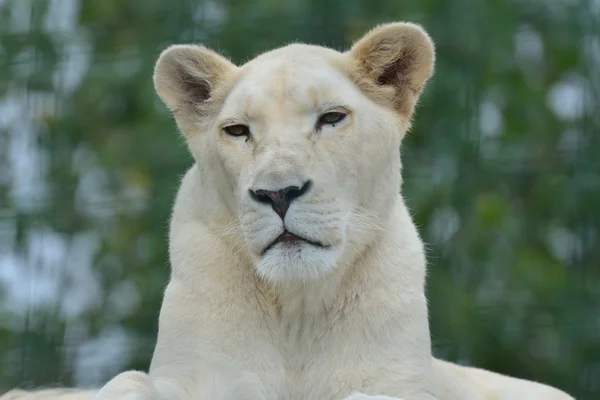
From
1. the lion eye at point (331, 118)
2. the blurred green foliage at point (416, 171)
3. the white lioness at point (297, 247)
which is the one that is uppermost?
the lion eye at point (331, 118)

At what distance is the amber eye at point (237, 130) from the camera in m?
2.97

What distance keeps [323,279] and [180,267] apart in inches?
13.2

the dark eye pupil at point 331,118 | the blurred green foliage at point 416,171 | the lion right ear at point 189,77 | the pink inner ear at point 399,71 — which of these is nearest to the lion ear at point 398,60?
the pink inner ear at point 399,71

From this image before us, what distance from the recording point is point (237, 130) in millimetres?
2986

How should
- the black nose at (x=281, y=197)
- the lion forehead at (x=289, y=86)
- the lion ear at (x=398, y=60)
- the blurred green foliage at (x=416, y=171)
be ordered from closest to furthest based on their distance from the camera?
the black nose at (x=281, y=197)
the lion forehead at (x=289, y=86)
the lion ear at (x=398, y=60)
the blurred green foliage at (x=416, y=171)

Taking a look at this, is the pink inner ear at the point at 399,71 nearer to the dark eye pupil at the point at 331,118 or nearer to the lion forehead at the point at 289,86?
the lion forehead at the point at 289,86

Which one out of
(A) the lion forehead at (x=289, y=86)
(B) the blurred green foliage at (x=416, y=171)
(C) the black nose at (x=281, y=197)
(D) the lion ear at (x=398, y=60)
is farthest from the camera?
(B) the blurred green foliage at (x=416, y=171)

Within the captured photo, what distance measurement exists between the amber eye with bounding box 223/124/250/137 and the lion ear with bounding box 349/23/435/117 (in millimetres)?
333

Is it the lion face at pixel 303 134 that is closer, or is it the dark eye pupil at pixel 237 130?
the lion face at pixel 303 134

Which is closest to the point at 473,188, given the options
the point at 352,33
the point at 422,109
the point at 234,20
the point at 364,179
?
the point at 422,109

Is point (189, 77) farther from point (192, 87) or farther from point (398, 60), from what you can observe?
point (398, 60)

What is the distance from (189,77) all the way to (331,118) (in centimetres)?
44

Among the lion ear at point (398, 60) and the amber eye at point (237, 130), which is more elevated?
the lion ear at point (398, 60)

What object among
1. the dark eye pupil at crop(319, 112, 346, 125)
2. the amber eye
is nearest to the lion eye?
the dark eye pupil at crop(319, 112, 346, 125)
